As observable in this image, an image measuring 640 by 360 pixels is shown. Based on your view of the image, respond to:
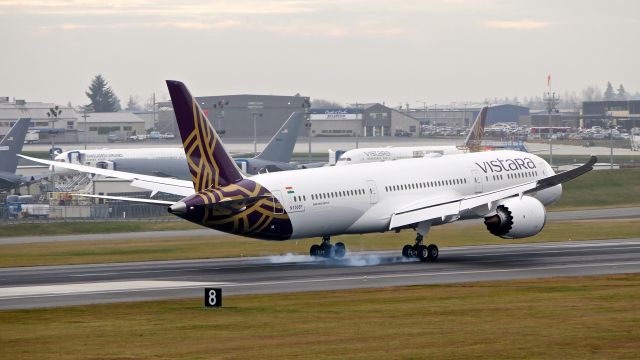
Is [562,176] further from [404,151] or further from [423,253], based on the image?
[404,151]

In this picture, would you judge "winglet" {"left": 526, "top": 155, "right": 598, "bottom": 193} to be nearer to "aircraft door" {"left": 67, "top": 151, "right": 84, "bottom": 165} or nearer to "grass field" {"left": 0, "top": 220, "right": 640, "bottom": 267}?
"grass field" {"left": 0, "top": 220, "right": 640, "bottom": 267}

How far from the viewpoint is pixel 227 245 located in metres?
70.9

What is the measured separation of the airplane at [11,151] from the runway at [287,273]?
50358 millimetres

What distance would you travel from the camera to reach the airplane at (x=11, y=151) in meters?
108

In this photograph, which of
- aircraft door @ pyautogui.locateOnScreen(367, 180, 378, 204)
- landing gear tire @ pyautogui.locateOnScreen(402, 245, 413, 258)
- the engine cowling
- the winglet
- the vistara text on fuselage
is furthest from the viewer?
landing gear tire @ pyautogui.locateOnScreen(402, 245, 413, 258)

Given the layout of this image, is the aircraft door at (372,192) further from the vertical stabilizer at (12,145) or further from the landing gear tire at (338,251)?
the vertical stabilizer at (12,145)

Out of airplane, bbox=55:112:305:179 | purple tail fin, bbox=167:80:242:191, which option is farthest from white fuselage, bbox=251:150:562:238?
airplane, bbox=55:112:305:179

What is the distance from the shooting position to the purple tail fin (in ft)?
171

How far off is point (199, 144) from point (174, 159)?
3762 inches

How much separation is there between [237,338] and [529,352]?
336 inches

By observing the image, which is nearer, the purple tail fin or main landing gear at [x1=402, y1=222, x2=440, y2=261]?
the purple tail fin

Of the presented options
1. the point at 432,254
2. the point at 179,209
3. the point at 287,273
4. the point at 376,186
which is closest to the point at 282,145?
the point at 376,186

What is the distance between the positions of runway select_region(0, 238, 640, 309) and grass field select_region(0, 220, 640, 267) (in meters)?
3.81

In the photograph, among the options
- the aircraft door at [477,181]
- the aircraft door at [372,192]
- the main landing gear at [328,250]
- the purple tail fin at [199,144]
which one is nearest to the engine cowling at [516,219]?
the aircraft door at [372,192]
